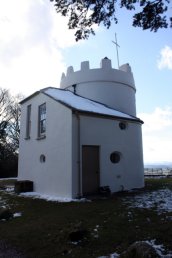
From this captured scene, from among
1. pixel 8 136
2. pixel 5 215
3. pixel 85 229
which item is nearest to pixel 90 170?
pixel 5 215

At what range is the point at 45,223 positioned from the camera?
860cm

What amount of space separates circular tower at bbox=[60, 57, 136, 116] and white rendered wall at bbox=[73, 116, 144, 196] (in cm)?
273

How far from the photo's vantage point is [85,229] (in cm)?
711

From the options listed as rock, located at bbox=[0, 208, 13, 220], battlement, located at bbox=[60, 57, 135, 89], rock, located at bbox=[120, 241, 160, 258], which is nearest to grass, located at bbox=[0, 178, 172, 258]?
rock, located at bbox=[0, 208, 13, 220]

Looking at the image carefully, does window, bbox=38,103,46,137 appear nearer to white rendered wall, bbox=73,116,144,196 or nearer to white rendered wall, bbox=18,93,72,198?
white rendered wall, bbox=18,93,72,198

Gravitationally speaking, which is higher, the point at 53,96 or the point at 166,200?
the point at 53,96

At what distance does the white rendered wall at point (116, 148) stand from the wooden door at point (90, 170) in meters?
0.28

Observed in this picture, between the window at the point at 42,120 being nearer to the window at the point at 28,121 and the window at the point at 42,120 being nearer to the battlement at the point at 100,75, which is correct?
the window at the point at 28,121

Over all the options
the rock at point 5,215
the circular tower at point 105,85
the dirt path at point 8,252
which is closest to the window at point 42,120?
the circular tower at point 105,85

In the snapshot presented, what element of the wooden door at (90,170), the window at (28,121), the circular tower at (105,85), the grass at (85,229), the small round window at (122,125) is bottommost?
the grass at (85,229)

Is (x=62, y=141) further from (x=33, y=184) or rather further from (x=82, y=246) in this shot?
(x=82, y=246)

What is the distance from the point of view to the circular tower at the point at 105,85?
19078 mm

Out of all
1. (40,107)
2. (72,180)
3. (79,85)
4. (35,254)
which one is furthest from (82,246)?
(79,85)

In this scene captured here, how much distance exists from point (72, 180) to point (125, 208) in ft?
13.3
